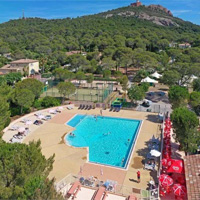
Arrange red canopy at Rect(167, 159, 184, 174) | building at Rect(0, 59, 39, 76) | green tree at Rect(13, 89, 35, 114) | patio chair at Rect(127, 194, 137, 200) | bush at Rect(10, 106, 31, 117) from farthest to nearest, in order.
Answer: building at Rect(0, 59, 39, 76)
bush at Rect(10, 106, 31, 117)
green tree at Rect(13, 89, 35, 114)
red canopy at Rect(167, 159, 184, 174)
patio chair at Rect(127, 194, 137, 200)

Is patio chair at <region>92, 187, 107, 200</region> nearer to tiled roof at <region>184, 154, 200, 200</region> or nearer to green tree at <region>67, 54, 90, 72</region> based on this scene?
tiled roof at <region>184, 154, 200, 200</region>

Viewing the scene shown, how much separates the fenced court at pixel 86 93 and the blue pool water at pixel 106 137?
6289 mm

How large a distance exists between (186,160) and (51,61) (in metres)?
56.4

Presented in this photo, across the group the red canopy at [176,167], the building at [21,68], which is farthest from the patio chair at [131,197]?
the building at [21,68]

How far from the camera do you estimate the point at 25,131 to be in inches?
938

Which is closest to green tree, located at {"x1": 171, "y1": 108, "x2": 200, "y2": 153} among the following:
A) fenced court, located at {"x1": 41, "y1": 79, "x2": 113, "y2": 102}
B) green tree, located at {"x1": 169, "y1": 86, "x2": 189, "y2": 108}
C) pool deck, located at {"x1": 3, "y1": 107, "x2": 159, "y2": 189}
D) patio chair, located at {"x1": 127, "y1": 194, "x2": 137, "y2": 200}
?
pool deck, located at {"x1": 3, "y1": 107, "x2": 159, "y2": 189}

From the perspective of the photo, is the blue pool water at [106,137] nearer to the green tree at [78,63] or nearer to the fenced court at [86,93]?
the fenced court at [86,93]

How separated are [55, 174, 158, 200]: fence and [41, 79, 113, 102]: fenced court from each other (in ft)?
62.4

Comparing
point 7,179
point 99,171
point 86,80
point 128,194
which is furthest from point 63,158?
point 86,80

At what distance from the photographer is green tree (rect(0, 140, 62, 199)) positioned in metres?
8.62

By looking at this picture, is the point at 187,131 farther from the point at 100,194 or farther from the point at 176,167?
the point at 100,194

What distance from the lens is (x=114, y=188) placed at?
1438 cm

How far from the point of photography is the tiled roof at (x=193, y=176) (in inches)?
444

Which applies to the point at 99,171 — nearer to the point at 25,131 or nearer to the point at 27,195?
the point at 27,195
